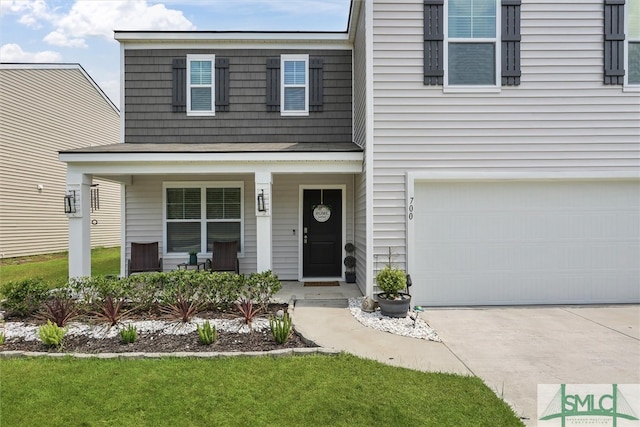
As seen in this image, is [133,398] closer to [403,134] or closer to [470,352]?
[470,352]

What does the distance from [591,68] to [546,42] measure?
854mm

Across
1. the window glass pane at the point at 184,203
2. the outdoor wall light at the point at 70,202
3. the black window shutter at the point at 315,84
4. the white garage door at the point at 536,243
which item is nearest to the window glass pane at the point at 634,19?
the white garage door at the point at 536,243

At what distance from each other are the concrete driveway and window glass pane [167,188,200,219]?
17.7 ft

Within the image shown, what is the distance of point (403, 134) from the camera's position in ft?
20.3

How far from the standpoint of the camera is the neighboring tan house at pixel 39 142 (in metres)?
11.8

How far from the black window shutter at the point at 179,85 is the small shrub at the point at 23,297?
14.7 feet

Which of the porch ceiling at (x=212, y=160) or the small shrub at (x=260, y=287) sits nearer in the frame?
the small shrub at (x=260, y=287)

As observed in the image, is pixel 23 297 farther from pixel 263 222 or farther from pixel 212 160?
pixel 263 222

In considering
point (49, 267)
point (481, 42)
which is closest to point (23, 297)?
point (49, 267)

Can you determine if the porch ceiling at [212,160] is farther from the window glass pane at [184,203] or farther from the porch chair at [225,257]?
the porch chair at [225,257]

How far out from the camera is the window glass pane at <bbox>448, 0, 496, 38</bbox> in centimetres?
616

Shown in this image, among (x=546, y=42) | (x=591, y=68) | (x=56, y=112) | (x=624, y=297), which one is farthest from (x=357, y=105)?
(x=56, y=112)

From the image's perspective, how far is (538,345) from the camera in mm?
4500

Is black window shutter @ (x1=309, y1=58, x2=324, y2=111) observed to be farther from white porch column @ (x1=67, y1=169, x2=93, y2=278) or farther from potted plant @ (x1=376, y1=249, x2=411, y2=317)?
white porch column @ (x1=67, y1=169, x2=93, y2=278)
